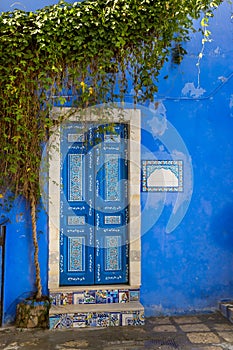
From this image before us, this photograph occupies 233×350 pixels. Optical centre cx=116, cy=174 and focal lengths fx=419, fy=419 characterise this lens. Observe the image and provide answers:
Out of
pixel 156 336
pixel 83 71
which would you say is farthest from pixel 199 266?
pixel 83 71

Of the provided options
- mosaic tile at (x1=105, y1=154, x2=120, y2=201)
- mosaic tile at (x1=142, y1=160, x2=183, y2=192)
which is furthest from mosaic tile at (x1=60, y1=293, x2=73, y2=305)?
mosaic tile at (x1=142, y1=160, x2=183, y2=192)

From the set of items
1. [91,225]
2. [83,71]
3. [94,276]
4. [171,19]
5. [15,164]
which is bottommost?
[94,276]

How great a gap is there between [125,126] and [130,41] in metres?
1.12

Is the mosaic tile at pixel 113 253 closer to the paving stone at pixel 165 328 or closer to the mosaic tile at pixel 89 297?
the mosaic tile at pixel 89 297

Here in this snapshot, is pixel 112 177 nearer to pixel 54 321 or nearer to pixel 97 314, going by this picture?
pixel 97 314

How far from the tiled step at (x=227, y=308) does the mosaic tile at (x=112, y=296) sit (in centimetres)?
126

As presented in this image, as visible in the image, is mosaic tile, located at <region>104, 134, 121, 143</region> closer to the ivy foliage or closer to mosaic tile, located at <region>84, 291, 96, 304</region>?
the ivy foliage

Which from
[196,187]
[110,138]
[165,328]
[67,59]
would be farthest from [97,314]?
[67,59]

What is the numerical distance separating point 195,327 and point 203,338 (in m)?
0.36

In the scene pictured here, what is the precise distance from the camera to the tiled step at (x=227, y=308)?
4.73 meters

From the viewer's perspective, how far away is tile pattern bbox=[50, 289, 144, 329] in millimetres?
4516

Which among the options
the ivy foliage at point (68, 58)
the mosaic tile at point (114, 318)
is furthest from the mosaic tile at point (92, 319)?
the ivy foliage at point (68, 58)

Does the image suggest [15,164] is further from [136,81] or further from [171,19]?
[171,19]

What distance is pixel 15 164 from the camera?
→ 457cm
